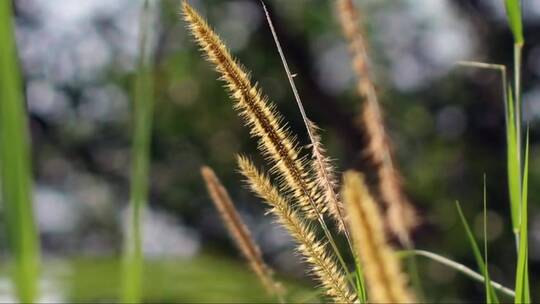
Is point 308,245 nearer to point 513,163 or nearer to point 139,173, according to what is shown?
point 139,173

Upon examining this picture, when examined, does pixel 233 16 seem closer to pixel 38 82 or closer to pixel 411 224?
pixel 38 82

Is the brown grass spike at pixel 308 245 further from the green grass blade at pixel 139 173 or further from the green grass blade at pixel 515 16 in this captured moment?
the green grass blade at pixel 515 16

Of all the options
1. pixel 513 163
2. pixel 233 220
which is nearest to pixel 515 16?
pixel 513 163

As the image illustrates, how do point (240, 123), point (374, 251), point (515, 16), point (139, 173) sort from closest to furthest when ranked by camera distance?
point (374, 251), point (139, 173), point (515, 16), point (240, 123)

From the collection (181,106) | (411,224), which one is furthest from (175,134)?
(411,224)

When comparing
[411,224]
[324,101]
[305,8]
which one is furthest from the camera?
[305,8]

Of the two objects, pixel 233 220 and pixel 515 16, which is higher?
pixel 515 16
